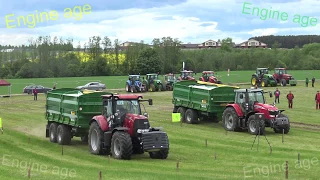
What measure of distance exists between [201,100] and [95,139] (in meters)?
11.5

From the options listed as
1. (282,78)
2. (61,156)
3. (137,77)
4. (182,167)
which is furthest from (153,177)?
(282,78)

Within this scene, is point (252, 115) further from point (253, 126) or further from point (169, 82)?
point (169, 82)

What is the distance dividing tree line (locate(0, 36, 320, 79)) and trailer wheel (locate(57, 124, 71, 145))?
75.3 meters

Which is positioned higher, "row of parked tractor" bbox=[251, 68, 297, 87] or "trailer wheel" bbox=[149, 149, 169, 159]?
"row of parked tractor" bbox=[251, 68, 297, 87]

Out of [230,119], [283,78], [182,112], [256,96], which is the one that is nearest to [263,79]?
[283,78]

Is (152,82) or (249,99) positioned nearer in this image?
(249,99)

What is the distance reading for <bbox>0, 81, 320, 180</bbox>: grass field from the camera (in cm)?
1622

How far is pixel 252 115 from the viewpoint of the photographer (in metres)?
27.1

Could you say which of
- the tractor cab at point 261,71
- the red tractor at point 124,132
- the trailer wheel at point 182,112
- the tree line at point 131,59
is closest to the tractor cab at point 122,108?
the red tractor at point 124,132

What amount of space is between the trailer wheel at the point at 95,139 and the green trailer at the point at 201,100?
10.8 meters

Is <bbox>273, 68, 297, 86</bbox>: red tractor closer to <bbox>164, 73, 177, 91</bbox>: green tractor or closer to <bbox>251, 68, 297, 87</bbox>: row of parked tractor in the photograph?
<bbox>251, 68, 297, 87</bbox>: row of parked tractor

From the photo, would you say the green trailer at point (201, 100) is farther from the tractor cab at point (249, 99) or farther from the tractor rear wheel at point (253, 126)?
the tractor rear wheel at point (253, 126)

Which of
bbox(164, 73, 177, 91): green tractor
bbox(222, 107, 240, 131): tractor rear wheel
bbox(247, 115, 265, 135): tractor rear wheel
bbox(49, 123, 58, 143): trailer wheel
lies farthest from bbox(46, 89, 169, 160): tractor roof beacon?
bbox(164, 73, 177, 91): green tractor

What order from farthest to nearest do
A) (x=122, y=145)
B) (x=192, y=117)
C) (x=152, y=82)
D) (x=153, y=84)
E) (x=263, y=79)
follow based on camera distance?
(x=263, y=79) → (x=152, y=82) → (x=153, y=84) → (x=192, y=117) → (x=122, y=145)
